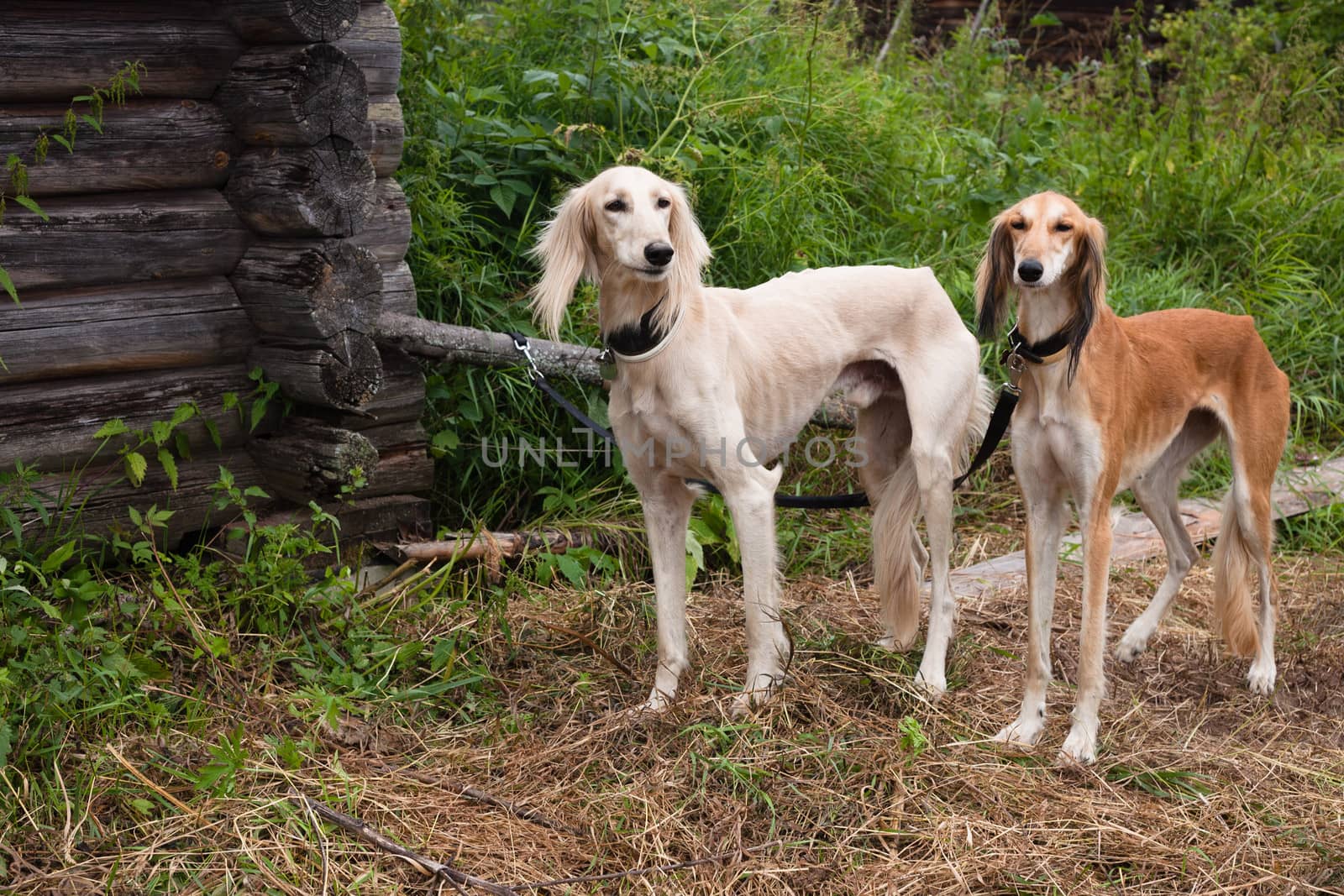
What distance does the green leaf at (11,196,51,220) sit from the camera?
3045 millimetres

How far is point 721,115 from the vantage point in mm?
5605

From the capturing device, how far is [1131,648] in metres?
3.90

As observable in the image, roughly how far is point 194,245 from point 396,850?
203cm

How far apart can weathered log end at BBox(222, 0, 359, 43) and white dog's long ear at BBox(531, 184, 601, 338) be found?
1.02 m

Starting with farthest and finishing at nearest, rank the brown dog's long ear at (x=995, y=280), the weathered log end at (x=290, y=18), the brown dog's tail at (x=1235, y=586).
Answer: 1. the brown dog's tail at (x=1235, y=586)
2. the weathered log end at (x=290, y=18)
3. the brown dog's long ear at (x=995, y=280)

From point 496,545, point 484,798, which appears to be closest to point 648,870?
point 484,798

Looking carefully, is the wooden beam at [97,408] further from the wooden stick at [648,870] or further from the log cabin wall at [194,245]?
the wooden stick at [648,870]

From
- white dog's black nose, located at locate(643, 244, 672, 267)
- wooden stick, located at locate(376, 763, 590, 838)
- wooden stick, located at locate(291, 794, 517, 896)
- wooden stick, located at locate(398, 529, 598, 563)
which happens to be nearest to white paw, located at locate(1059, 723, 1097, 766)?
wooden stick, located at locate(376, 763, 590, 838)

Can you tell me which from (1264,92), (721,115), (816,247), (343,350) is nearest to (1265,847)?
(343,350)

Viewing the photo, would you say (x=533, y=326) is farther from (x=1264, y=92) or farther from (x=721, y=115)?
(x=1264, y=92)

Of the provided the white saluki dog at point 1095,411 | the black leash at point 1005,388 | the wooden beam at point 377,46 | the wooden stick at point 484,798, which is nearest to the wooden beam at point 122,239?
the wooden beam at point 377,46

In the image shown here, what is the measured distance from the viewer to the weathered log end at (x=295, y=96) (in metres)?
3.48

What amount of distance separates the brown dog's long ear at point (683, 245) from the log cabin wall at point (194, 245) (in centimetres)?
113

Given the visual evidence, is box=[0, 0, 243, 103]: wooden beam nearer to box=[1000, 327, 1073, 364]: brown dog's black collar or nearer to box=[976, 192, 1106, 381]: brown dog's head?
box=[976, 192, 1106, 381]: brown dog's head
